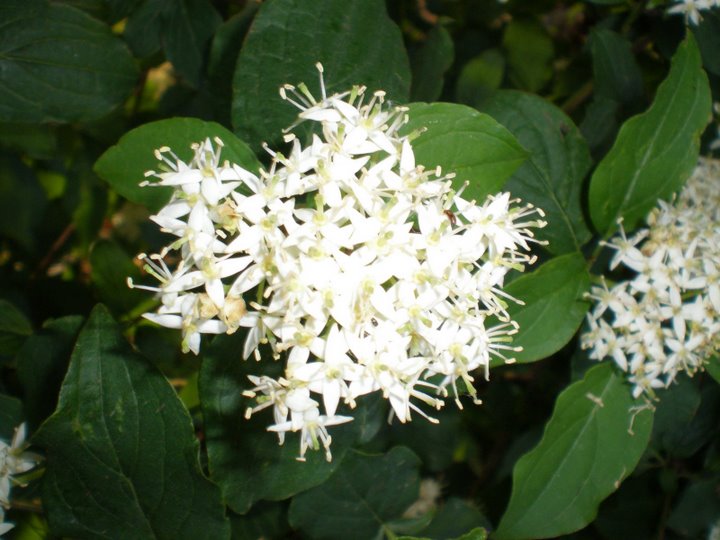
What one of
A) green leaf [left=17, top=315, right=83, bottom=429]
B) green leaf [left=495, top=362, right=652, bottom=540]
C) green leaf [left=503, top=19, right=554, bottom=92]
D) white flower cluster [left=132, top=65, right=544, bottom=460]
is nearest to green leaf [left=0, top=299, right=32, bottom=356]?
green leaf [left=17, top=315, right=83, bottom=429]

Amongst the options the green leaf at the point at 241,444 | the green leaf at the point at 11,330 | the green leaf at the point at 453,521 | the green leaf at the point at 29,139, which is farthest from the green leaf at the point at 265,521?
the green leaf at the point at 29,139

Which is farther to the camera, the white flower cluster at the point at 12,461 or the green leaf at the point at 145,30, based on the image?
the green leaf at the point at 145,30

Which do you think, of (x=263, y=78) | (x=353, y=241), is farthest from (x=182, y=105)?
(x=353, y=241)

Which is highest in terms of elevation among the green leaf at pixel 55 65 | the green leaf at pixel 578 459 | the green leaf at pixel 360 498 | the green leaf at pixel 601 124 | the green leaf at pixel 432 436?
the green leaf at pixel 55 65

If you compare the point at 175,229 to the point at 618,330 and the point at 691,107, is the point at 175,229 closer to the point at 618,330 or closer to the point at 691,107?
the point at 618,330

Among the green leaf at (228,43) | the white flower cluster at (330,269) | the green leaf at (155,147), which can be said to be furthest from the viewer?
the green leaf at (228,43)

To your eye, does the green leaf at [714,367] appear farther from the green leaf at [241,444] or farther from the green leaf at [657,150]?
the green leaf at [241,444]

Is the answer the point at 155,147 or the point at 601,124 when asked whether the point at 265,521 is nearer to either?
the point at 155,147

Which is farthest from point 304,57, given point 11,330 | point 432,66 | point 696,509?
point 696,509
